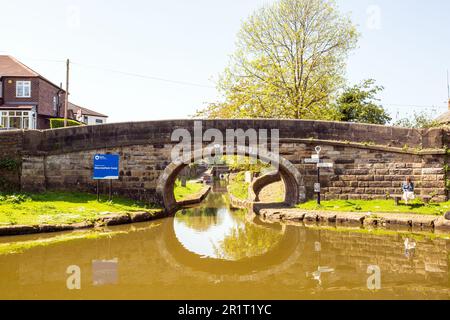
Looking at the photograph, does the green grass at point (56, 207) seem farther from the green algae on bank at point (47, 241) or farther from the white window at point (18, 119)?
the white window at point (18, 119)

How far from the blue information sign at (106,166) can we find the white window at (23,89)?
1644 centimetres

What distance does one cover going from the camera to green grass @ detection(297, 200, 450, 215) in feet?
38.7

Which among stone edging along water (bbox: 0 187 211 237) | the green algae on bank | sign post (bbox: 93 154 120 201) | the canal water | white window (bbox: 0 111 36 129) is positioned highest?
white window (bbox: 0 111 36 129)

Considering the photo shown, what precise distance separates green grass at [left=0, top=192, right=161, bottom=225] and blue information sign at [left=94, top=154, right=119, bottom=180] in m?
0.78

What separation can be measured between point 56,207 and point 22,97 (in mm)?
18177

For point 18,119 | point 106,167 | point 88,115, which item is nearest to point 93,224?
point 106,167

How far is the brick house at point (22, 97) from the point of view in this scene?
83.0 ft

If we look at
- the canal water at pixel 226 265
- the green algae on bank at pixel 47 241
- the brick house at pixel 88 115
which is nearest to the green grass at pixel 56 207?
the green algae on bank at pixel 47 241

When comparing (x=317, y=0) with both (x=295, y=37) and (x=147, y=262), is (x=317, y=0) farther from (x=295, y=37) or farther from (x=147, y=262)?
(x=147, y=262)

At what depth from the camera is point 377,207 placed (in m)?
12.4

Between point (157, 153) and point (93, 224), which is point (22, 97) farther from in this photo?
point (93, 224)

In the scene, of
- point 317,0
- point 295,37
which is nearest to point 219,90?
point 295,37

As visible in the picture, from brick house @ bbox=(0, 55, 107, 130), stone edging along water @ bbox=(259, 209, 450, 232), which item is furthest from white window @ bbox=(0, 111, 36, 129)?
stone edging along water @ bbox=(259, 209, 450, 232)

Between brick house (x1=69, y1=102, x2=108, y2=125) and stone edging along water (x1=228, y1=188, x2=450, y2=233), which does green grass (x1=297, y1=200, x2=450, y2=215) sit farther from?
brick house (x1=69, y1=102, x2=108, y2=125)
